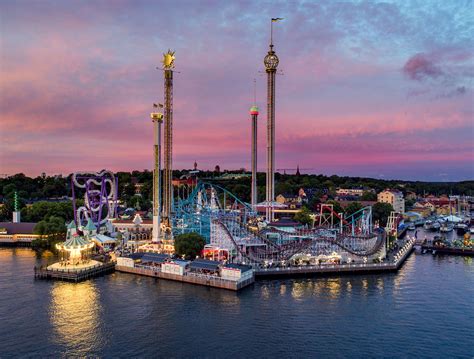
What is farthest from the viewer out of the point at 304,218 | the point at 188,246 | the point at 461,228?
the point at 461,228

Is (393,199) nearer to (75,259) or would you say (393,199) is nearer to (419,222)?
(419,222)

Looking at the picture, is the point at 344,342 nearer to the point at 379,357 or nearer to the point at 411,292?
the point at 379,357

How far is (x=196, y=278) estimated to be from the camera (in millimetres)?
39844

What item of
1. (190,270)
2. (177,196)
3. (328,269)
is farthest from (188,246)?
(177,196)

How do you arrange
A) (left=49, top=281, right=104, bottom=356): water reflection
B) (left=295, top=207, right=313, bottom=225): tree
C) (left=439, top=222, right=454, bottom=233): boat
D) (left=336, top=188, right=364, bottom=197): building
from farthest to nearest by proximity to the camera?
(left=336, top=188, right=364, bottom=197): building < (left=439, top=222, right=454, bottom=233): boat < (left=295, top=207, right=313, bottom=225): tree < (left=49, top=281, right=104, bottom=356): water reflection

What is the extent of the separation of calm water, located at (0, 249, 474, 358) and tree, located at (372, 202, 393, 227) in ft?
127

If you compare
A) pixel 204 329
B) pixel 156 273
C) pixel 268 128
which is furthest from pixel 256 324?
pixel 268 128

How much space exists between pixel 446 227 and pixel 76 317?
70464 mm

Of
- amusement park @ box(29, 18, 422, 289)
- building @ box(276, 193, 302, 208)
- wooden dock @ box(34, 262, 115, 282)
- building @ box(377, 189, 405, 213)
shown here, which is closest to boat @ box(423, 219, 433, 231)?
building @ box(377, 189, 405, 213)

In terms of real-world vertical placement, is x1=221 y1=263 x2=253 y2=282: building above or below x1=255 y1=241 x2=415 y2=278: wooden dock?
above

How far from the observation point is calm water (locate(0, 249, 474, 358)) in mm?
26250

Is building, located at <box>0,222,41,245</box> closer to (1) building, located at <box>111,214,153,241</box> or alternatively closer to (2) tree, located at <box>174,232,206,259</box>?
(1) building, located at <box>111,214,153,241</box>

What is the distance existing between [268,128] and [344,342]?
55.3 m

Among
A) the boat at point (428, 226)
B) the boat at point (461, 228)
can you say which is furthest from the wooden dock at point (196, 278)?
the boat at point (428, 226)
